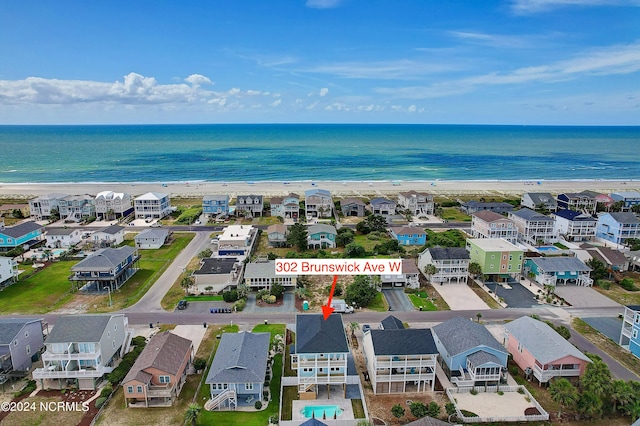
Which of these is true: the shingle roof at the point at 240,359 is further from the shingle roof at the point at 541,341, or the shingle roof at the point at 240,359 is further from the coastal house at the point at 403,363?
the shingle roof at the point at 541,341

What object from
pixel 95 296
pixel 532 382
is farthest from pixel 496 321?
pixel 95 296

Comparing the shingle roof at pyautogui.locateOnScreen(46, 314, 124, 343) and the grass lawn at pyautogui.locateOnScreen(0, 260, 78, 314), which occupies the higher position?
the shingle roof at pyautogui.locateOnScreen(46, 314, 124, 343)

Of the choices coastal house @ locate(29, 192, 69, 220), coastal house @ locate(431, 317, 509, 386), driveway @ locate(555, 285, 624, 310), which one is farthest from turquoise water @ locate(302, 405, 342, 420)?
coastal house @ locate(29, 192, 69, 220)

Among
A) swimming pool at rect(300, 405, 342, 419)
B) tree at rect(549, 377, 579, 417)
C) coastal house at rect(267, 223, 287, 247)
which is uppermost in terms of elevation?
coastal house at rect(267, 223, 287, 247)

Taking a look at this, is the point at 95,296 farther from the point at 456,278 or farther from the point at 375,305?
the point at 456,278

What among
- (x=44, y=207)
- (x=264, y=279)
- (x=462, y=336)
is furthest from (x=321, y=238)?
(x=44, y=207)

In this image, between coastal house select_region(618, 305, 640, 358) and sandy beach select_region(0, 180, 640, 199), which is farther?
sandy beach select_region(0, 180, 640, 199)

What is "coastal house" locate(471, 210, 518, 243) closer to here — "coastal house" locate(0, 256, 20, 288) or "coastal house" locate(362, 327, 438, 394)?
"coastal house" locate(362, 327, 438, 394)

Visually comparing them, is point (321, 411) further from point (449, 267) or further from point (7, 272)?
point (7, 272)
